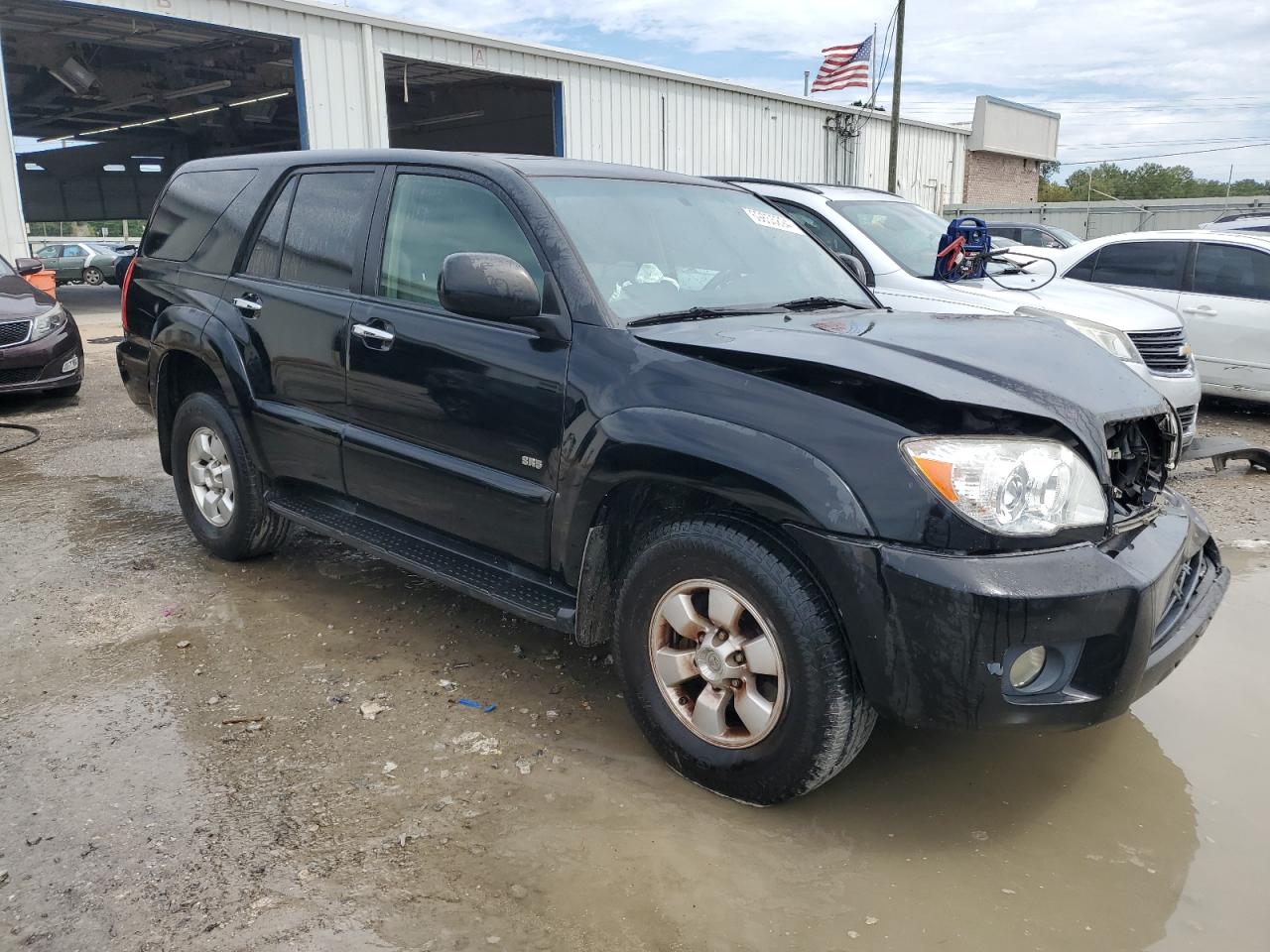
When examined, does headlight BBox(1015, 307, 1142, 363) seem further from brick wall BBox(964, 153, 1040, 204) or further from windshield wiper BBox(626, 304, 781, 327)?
brick wall BBox(964, 153, 1040, 204)

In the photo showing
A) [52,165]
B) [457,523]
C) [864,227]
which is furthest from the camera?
[52,165]

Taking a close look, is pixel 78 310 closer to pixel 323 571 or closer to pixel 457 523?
pixel 323 571

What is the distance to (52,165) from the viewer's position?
3806 centimetres

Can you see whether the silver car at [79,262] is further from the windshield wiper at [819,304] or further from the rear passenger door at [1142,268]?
the windshield wiper at [819,304]

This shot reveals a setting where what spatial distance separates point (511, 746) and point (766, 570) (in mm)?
1140

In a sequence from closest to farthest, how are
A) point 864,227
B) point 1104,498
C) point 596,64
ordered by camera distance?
1. point 1104,498
2. point 864,227
3. point 596,64

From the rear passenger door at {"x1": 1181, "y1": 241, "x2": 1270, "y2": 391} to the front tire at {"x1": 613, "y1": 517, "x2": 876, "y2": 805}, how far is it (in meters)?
7.09

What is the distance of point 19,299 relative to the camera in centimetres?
910

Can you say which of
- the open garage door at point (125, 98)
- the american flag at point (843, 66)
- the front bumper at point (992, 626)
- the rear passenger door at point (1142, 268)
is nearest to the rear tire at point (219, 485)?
the front bumper at point (992, 626)

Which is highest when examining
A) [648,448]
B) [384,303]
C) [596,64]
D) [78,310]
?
[596,64]

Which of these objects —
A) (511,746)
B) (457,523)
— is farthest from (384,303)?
(511,746)

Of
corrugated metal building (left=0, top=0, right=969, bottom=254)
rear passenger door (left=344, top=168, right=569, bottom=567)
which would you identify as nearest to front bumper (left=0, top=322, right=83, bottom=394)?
corrugated metal building (left=0, top=0, right=969, bottom=254)

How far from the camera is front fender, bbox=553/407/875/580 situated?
7.92 ft

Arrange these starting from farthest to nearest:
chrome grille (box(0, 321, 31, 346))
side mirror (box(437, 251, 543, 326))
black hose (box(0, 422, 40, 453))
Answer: chrome grille (box(0, 321, 31, 346))
black hose (box(0, 422, 40, 453))
side mirror (box(437, 251, 543, 326))
